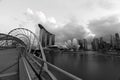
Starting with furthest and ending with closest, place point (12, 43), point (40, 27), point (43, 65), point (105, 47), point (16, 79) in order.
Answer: point (105, 47)
point (40, 27)
point (12, 43)
point (43, 65)
point (16, 79)

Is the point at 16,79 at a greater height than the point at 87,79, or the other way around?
the point at 16,79

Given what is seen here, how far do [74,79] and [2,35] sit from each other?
1520 inches

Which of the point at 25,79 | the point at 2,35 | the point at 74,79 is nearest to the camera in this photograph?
the point at 74,79

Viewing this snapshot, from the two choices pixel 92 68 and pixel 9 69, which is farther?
pixel 92 68

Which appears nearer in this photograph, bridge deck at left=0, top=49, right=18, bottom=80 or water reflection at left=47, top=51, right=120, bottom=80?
bridge deck at left=0, top=49, right=18, bottom=80

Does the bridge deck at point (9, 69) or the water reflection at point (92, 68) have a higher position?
the bridge deck at point (9, 69)

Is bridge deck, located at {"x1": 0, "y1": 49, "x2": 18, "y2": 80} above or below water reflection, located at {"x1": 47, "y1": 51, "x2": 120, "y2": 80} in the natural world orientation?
above

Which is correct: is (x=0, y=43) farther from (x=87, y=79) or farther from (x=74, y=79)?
(x=74, y=79)

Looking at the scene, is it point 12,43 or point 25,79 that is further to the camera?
point 12,43

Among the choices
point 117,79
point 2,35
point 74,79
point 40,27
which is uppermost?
point 40,27

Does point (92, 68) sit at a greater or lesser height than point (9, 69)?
lesser

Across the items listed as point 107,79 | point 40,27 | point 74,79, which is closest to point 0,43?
point 40,27

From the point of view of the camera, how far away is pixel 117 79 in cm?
1891

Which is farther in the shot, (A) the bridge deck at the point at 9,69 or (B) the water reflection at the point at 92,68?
(B) the water reflection at the point at 92,68
